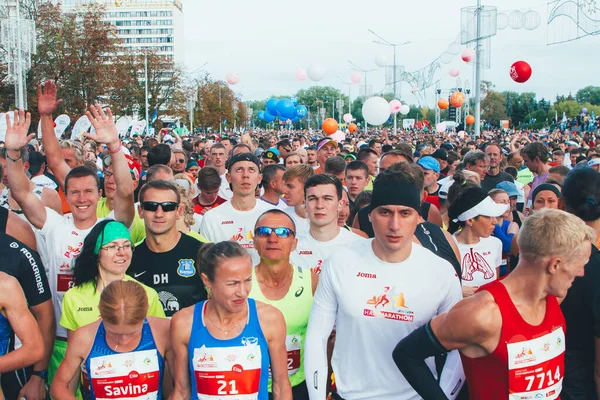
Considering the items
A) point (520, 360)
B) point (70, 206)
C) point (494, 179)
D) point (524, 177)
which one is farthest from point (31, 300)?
point (524, 177)

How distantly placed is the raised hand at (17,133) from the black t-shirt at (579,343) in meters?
4.21

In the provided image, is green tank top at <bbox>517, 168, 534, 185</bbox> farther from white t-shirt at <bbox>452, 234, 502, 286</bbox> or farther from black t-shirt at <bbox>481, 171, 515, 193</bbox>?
white t-shirt at <bbox>452, 234, 502, 286</bbox>

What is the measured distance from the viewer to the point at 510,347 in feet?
8.72

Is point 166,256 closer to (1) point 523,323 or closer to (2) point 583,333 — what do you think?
(1) point 523,323

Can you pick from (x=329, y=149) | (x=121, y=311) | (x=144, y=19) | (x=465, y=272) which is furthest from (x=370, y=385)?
(x=144, y=19)

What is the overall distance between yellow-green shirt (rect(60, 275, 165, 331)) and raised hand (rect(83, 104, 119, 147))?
139 centimetres

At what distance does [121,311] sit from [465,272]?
274 centimetres

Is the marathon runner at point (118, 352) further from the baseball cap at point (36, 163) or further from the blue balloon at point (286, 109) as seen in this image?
the blue balloon at point (286, 109)

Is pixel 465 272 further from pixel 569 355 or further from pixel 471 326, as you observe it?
pixel 471 326

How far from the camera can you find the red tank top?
2658 mm

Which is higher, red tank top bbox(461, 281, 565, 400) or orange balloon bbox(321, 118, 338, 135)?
orange balloon bbox(321, 118, 338, 135)

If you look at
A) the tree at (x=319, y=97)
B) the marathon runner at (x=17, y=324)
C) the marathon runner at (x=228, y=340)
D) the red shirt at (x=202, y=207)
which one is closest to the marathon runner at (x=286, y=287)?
the marathon runner at (x=228, y=340)

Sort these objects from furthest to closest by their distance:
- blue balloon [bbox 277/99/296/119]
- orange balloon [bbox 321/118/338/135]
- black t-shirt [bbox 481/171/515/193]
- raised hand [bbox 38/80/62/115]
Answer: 1. blue balloon [bbox 277/99/296/119]
2. orange balloon [bbox 321/118/338/135]
3. black t-shirt [bbox 481/171/515/193]
4. raised hand [bbox 38/80/62/115]

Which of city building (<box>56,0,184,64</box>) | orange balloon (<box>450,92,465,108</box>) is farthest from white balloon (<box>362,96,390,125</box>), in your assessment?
city building (<box>56,0,184,64</box>)
